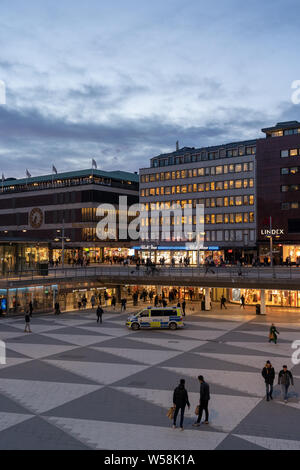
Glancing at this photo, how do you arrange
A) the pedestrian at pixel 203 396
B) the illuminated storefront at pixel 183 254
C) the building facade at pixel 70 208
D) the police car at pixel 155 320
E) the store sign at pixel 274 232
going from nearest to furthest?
the pedestrian at pixel 203 396, the police car at pixel 155 320, the store sign at pixel 274 232, the illuminated storefront at pixel 183 254, the building facade at pixel 70 208

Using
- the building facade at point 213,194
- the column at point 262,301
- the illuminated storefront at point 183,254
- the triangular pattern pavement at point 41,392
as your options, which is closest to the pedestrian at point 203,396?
the triangular pattern pavement at point 41,392

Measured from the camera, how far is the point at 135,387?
2022 cm

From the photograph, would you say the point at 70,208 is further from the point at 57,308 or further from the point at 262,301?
the point at 262,301

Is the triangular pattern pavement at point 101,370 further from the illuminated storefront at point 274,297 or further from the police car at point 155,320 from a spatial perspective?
the illuminated storefront at point 274,297

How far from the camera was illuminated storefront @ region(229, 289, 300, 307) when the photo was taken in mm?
48688

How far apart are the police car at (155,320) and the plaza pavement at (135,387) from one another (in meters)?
0.82

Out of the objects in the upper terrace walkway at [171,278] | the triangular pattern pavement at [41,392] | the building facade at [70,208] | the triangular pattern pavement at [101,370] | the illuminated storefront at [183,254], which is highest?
the building facade at [70,208]

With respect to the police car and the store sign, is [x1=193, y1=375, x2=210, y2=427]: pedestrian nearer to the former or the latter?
the police car

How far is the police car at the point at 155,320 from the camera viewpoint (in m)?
36.1

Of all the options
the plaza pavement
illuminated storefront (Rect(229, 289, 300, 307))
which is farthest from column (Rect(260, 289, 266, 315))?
the plaza pavement

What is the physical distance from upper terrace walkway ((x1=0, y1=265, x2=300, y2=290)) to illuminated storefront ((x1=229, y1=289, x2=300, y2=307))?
2613mm

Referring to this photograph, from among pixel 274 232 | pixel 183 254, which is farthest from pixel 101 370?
pixel 183 254

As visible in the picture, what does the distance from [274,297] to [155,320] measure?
19.2 meters
